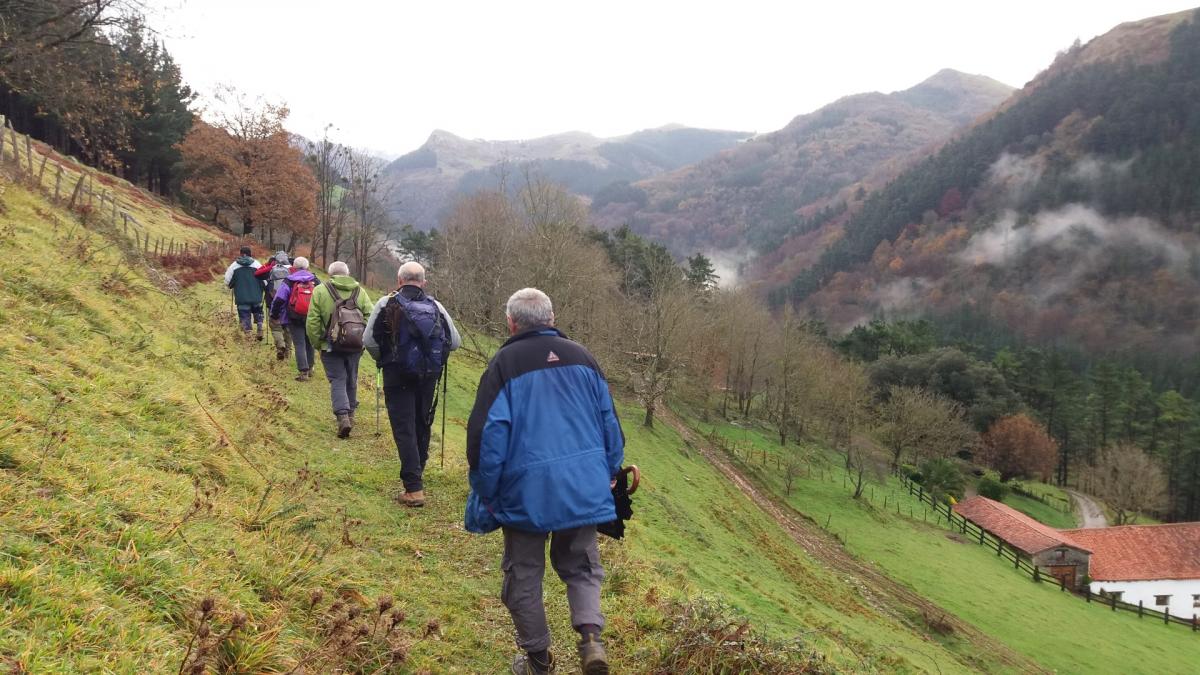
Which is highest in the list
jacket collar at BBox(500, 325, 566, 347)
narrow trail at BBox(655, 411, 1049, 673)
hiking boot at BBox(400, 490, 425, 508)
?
jacket collar at BBox(500, 325, 566, 347)

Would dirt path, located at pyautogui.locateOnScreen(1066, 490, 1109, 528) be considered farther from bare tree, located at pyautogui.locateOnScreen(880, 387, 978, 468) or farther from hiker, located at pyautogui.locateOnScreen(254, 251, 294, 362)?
hiker, located at pyautogui.locateOnScreen(254, 251, 294, 362)

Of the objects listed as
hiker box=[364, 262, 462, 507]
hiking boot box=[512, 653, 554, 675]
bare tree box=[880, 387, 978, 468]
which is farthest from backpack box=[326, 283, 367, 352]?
bare tree box=[880, 387, 978, 468]

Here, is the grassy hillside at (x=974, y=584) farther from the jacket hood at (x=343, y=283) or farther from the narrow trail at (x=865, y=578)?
the jacket hood at (x=343, y=283)

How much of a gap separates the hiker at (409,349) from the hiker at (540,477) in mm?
2525

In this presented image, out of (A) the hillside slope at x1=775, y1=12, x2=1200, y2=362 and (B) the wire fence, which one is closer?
(B) the wire fence

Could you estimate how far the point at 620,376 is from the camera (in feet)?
119

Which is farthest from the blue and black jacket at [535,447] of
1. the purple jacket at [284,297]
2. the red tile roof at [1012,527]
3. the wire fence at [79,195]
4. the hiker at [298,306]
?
the red tile roof at [1012,527]

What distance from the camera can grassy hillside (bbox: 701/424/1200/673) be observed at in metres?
23.3

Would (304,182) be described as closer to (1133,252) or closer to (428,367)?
(428,367)

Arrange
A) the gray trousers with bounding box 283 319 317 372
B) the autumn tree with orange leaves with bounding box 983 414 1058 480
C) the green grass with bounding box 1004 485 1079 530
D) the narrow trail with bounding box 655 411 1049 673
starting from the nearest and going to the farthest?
1. the gray trousers with bounding box 283 319 317 372
2. the narrow trail with bounding box 655 411 1049 673
3. the green grass with bounding box 1004 485 1079 530
4. the autumn tree with orange leaves with bounding box 983 414 1058 480

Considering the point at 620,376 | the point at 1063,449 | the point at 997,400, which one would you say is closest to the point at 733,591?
the point at 620,376

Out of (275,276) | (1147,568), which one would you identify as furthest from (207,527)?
(1147,568)

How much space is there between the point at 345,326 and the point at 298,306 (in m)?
3.06

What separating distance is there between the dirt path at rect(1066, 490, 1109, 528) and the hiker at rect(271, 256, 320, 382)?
225ft
